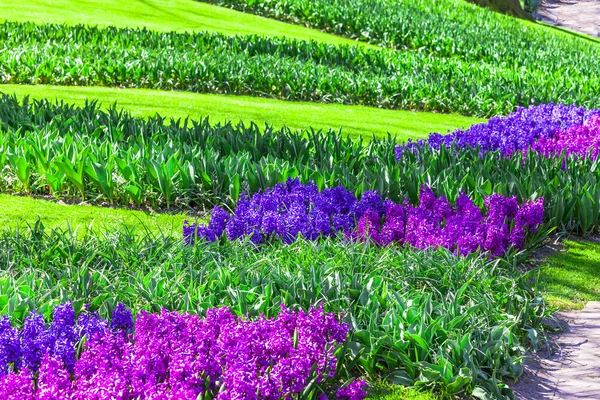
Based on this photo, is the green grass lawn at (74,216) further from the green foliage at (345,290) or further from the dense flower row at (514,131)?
the dense flower row at (514,131)

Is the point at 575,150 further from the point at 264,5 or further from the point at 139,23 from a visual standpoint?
the point at 264,5

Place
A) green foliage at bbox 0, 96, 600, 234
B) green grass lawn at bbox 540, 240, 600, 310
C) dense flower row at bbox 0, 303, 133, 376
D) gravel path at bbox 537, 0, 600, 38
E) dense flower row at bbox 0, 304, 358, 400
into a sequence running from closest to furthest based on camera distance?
dense flower row at bbox 0, 304, 358, 400 → dense flower row at bbox 0, 303, 133, 376 → green grass lawn at bbox 540, 240, 600, 310 → green foliage at bbox 0, 96, 600, 234 → gravel path at bbox 537, 0, 600, 38

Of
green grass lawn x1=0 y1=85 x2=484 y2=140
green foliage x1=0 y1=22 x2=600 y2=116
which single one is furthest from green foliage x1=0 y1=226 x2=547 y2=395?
green foliage x1=0 y1=22 x2=600 y2=116

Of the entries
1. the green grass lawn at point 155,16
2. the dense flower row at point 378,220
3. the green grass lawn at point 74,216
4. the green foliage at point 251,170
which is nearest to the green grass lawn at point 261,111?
the green foliage at point 251,170

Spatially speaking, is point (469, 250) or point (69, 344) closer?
point (69, 344)

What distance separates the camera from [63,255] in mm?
5137

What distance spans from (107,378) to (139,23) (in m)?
16.9

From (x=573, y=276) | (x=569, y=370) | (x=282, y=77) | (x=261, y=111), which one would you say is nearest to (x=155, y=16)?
(x=282, y=77)

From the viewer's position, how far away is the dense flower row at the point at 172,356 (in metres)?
3.33

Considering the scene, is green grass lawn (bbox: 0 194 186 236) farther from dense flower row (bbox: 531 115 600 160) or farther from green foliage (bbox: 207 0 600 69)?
green foliage (bbox: 207 0 600 69)

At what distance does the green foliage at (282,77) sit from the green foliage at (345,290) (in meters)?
8.12

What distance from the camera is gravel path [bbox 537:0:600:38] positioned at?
34.0 m

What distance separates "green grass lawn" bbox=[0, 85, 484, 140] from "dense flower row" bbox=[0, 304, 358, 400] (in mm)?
7193

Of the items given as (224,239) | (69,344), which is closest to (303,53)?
(224,239)
